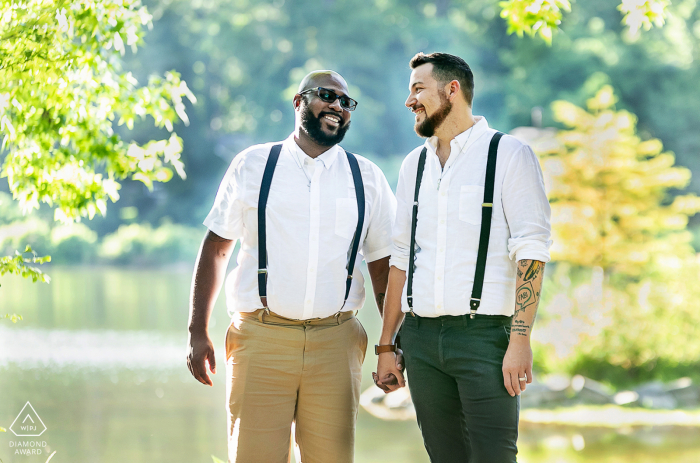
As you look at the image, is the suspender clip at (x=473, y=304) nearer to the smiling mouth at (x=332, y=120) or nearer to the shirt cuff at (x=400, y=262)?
the shirt cuff at (x=400, y=262)

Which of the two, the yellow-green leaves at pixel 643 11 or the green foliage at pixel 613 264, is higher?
the yellow-green leaves at pixel 643 11

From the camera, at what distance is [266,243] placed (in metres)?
2.38

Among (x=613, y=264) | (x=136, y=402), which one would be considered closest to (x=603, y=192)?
(x=613, y=264)

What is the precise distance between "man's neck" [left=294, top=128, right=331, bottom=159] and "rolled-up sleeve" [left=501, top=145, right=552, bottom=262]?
0.69 metres

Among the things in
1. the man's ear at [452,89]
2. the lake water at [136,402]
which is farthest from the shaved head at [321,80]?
the lake water at [136,402]

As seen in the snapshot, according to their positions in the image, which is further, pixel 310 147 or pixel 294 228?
pixel 310 147

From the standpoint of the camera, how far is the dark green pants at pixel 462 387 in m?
2.01

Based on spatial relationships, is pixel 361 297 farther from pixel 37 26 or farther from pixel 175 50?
pixel 175 50

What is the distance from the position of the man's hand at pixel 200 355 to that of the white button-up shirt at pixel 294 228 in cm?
15

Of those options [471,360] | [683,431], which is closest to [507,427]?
[471,360]

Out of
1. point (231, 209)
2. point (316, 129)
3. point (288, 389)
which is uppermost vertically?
point (316, 129)

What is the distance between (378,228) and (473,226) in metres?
0.51

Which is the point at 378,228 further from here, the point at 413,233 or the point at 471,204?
the point at 471,204

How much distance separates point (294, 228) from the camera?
Answer: 2.38 m
